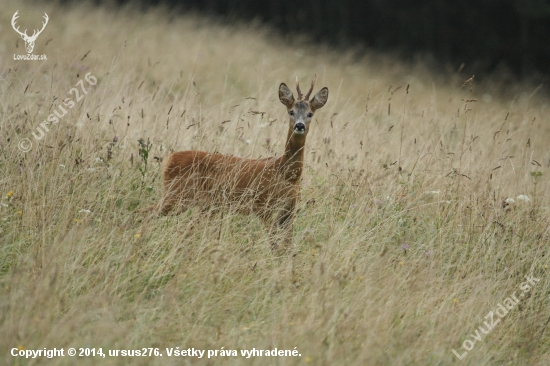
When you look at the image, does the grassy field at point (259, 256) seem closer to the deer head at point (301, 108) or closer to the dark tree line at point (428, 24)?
the deer head at point (301, 108)

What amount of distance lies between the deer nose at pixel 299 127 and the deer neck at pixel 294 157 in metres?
0.15

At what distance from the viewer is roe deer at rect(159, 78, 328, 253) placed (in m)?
4.24

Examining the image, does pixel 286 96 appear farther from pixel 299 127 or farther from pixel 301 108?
pixel 299 127

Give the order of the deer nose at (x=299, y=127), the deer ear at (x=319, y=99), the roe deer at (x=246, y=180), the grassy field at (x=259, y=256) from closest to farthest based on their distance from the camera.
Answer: the grassy field at (x=259, y=256)
the roe deer at (x=246, y=180)
the deer nose at (x=299, y=127)
the deer ear at (x=319, y=99)

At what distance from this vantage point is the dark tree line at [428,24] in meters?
15.4

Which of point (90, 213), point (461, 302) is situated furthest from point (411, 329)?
point (90, 213)

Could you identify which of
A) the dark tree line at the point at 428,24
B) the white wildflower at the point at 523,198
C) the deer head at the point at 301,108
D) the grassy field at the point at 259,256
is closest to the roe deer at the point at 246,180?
the deer head at the point at 301,108

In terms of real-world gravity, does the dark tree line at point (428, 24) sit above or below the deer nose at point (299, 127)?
above

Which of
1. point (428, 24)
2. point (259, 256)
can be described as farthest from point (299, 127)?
point (428, 24)

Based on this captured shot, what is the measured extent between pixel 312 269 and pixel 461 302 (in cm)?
92

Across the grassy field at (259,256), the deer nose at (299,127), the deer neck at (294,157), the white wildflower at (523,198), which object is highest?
the deer nose at (299,127)

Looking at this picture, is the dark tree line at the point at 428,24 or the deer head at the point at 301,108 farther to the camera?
the dark tree line at the point at 428,24

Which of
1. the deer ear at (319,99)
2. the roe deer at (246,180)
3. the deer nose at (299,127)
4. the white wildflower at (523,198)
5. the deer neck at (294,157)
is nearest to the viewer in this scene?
the roe deer at (246,180)

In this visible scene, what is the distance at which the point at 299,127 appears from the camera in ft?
14.5
